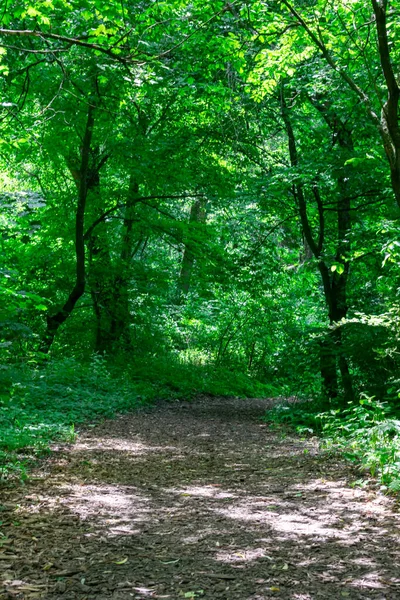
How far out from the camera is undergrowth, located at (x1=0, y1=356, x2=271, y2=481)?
6086 mm

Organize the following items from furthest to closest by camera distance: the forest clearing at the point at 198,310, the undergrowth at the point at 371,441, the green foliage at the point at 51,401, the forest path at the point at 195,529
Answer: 1. the green foliage at the point at 51,401
2. the undergrowth at the point at 371,441
3. the forest clearing at the point at 198,310
4. the forest path at the point at 195,529

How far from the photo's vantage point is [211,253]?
12.8 metres

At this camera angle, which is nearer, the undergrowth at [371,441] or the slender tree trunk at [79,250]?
the undergrowth at [371,441]

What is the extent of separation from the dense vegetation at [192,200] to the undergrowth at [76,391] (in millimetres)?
45

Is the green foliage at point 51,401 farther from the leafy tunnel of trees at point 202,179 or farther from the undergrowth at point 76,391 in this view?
the leafy tunnel of trees at point 202,179

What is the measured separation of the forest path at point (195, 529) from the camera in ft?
10.6

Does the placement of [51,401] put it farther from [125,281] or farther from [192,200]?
[192,200]

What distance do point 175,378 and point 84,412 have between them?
4.79 m

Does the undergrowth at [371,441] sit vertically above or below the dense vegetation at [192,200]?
below

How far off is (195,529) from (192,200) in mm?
11194

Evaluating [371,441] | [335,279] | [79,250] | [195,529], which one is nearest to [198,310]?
[79,250]

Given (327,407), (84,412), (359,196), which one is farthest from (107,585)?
(359,196)


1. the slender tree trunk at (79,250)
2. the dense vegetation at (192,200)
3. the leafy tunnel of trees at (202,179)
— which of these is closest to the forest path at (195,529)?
the dense vegetation at (192,200)

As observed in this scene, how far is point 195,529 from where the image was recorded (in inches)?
165
